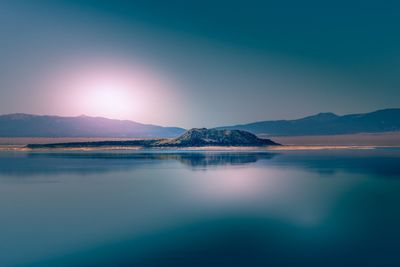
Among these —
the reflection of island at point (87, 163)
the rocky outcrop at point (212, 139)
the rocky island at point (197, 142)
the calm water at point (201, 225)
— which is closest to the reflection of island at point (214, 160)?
the reflection of island at point (87, 163)

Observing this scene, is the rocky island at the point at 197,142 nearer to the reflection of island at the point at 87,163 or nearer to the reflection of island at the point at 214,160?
the reflection of island at the point at 214,160

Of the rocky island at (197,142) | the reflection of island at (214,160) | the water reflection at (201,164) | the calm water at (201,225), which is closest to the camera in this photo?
the calm water at (201,225)

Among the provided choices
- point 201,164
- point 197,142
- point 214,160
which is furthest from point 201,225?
point 197,142

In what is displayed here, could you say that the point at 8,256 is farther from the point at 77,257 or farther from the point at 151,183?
the point at 151,183

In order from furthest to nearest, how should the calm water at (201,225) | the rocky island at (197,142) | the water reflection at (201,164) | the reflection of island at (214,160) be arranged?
the rocky island at (197,142), the reflection of island at (214,160), the water reflection at (201,164), the calm water at (201,225)

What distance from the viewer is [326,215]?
20406 mm

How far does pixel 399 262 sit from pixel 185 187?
22.4 m

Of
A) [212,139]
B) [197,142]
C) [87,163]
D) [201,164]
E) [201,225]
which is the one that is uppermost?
[212,139]

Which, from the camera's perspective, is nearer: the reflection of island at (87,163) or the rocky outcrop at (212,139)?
the reflection of island at (87,163)

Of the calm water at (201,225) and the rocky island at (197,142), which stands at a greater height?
the rocky island at (197,142)

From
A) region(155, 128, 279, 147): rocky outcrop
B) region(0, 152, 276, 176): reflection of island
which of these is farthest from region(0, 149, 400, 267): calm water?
region(155, 128, 279, 147): rocky outcrop

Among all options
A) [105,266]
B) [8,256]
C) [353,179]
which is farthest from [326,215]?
[353,179]

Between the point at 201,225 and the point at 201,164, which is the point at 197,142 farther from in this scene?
the point at 201,225

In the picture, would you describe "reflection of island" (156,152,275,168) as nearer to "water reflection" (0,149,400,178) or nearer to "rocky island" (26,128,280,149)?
"water reflection" (0,149,400,178)
